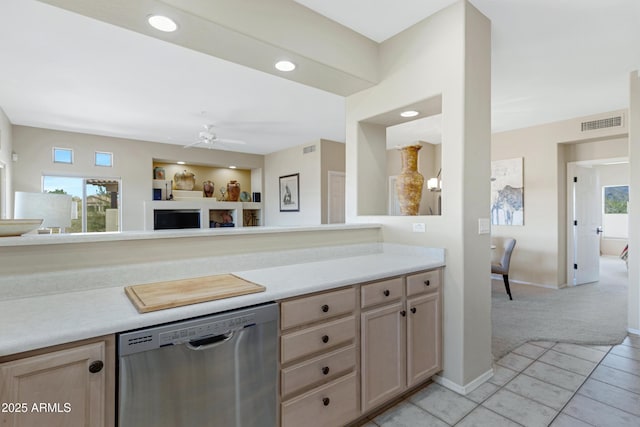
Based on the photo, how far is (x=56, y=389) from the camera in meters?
1.04

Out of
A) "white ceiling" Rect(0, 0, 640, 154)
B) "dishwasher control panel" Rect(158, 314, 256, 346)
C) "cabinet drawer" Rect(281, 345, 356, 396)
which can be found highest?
"white ceiling" Rect(0, 0, 640, 154)

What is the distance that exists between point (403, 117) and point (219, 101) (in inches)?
104

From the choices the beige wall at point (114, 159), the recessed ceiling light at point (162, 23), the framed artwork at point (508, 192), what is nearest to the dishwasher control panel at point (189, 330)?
the recessed ceiling light at point (162, 23)

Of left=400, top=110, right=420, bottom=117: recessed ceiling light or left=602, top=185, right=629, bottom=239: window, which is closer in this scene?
left=400, top=110, right=420, bottom=117: recessed ceiling light

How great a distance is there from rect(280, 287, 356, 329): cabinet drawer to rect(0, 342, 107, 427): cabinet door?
2.44 ft

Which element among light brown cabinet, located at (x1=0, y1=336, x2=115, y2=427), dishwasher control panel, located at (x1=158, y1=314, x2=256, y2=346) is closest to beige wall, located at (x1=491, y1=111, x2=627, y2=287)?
dishwasher control panel, located at (x1=158, y1=314, x2=256, y2=346)

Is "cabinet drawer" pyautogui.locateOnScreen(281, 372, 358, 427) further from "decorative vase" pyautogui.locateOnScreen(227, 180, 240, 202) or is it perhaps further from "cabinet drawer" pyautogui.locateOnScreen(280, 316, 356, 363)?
"decorative vase" pyautogui.locateOnScreen(227, 180, 240, 202)

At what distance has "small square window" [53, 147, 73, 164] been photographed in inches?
222

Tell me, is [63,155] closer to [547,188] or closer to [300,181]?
[300,181]

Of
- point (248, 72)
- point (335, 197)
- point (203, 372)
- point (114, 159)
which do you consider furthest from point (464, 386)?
point (114, 159)

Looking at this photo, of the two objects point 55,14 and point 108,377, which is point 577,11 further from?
point 55,14

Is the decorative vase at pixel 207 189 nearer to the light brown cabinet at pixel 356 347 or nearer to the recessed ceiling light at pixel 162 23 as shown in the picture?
the recessed ceiling light at pixel 162 23

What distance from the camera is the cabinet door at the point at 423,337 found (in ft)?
6.79

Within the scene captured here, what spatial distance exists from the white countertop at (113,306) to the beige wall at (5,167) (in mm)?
4765
